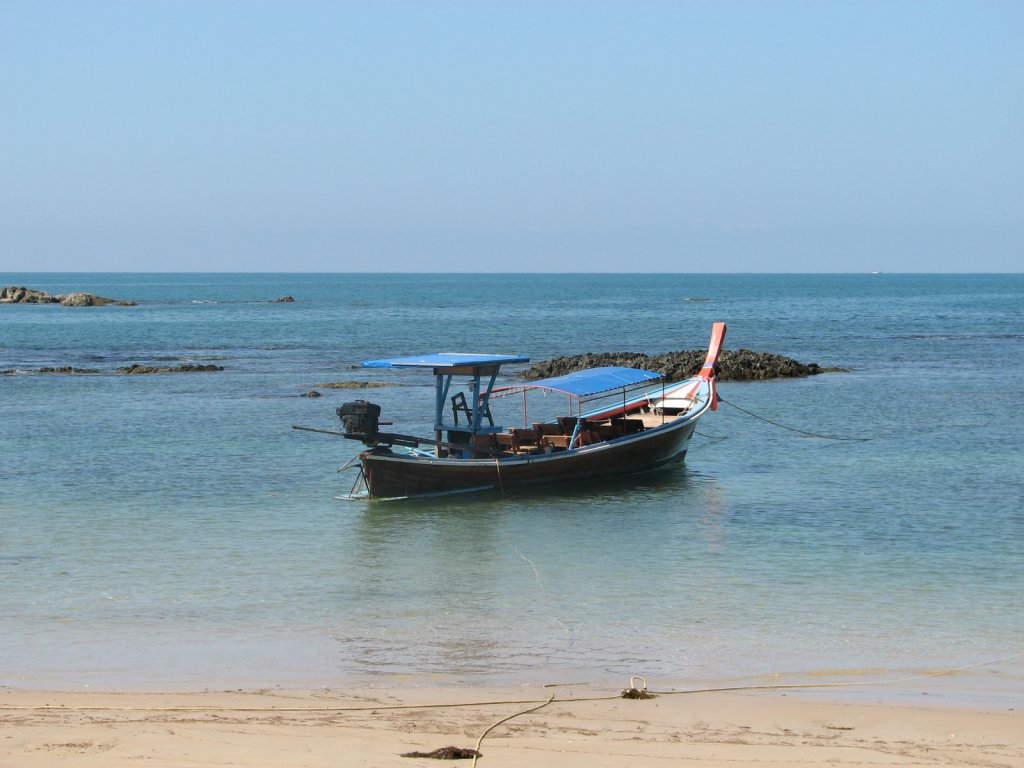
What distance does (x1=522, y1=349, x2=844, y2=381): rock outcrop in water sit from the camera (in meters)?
41.8

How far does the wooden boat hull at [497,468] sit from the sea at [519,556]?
32cm

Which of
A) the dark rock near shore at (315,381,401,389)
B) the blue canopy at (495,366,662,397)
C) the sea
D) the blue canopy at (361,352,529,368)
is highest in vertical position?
the blue canopy at (361,352,529,368)

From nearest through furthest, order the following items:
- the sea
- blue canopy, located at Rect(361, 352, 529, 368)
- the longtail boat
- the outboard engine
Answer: the sea
the outboard engine
blue canopy, located at Rect(361, 352, 529, 368)
the longtail boat

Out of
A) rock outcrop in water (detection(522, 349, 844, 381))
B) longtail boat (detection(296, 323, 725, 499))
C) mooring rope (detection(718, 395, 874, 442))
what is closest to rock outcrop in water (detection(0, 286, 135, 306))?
rock outcrop in water (detection(522, 349, 844, 381))

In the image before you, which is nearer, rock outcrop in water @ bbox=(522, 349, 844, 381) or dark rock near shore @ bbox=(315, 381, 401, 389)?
dark rock near shore @ bbox=(315, 381, 401, 389)

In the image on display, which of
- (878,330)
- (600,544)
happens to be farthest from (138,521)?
(878,330)

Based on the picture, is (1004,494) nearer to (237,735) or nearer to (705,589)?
(705,589)

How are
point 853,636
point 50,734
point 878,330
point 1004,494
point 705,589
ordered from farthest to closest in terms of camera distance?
point 878,330 < point 1004,494 < point 705,589 < point 853,636 < point 50,734

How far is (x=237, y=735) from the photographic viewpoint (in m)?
9.10

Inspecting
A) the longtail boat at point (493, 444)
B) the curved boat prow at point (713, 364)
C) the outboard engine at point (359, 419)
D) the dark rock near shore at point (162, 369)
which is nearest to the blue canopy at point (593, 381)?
the longtail boat at point (493, 444)

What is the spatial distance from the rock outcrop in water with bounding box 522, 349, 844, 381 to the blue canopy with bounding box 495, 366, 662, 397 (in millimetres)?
17488

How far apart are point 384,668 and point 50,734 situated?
11.2 feet

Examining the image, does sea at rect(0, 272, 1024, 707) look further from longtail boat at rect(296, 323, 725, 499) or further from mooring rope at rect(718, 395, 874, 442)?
longtail boat at rect(296, 323, 725, 499)

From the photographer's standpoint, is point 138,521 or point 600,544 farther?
point 138,521
